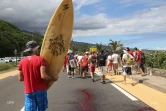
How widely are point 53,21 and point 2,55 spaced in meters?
79.3

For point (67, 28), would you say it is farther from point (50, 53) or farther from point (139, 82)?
point (139, 82)

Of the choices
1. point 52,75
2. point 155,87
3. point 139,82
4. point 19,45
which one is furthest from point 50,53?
point 19,45

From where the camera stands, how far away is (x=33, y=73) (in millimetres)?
5086

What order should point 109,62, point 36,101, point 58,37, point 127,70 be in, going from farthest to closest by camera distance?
1. point 109,62
2. point 127,70
3. point 58,37
4. point 36,101

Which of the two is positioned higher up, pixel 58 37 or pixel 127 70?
pixel 58 37

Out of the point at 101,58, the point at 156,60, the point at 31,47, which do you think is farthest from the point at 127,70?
the point at 31,47

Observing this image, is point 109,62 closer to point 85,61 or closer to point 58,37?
point 85,61

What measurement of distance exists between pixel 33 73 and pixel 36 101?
50 centimetres

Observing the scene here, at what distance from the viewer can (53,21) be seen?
5.68m

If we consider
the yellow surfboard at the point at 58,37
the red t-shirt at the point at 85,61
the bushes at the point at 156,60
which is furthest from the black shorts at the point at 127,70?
the yellow surfboard at the point at 58,37

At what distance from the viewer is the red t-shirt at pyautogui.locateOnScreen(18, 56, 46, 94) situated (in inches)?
199

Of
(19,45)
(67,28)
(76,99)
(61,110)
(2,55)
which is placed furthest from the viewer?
(19,45)

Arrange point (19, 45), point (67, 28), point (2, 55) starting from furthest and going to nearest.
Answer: point (19, 45)
point (2, 55)
point (67, 28)

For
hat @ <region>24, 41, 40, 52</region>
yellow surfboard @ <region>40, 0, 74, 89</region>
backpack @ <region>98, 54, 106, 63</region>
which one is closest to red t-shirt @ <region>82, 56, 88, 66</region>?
backpack @ <region>98, 54, 106, 63</region>
